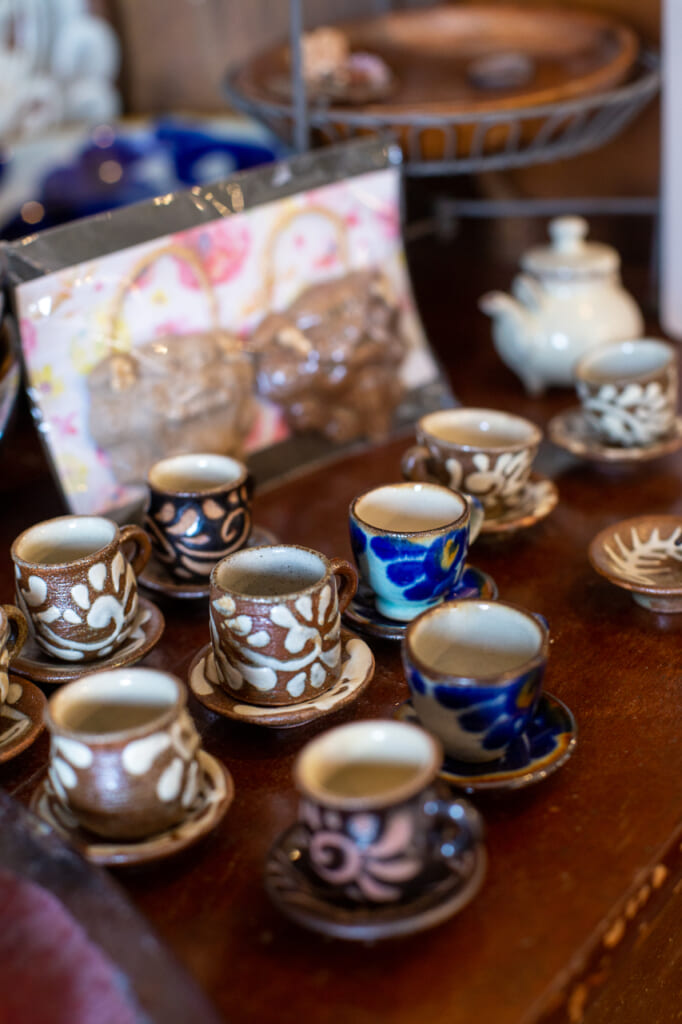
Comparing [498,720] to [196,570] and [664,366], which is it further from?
[664,366]

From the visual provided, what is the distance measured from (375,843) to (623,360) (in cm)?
60

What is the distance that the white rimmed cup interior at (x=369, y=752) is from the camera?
465mm

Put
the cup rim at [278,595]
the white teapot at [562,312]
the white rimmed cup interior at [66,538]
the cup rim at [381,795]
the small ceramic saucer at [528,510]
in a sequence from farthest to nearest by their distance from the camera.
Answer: the white teapot at [562,312] → the small ceramic saucer at [528,510] → the white rimmed cup interior at [66,538] → the cup rim at [278,595] → the cup rim at [381,795]

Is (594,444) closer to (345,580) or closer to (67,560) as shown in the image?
(345,580)

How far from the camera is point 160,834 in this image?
1.64 feet

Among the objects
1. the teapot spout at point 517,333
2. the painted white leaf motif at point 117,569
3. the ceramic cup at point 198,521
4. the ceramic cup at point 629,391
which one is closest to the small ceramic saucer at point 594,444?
the ceramic cup at point 629,391

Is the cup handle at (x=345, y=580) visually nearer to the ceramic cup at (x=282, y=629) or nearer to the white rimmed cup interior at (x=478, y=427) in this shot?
the ceramic cup at (x=282, y=629)

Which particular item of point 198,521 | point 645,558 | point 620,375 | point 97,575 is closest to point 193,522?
point 198,521

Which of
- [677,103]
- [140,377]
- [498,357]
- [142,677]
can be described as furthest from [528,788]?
[677,103]

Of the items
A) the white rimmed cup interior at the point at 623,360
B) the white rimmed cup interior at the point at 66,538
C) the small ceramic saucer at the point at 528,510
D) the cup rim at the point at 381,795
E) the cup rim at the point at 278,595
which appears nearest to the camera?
the cup rim at the point at 381,795

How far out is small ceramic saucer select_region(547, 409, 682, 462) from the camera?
2.83ft

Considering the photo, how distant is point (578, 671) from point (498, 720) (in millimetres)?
158

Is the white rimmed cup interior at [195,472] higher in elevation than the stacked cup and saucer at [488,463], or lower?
higher

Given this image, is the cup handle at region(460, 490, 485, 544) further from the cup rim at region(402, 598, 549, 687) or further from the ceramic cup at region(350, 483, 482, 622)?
the cup rim at region(402, 598, 549, 687)
